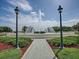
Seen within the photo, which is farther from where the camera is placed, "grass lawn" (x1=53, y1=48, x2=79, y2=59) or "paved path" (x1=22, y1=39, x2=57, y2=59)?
"paved path" (x1=22, y1=39, x2=57, y2=59)

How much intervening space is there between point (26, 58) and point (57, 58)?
Result: 260 centimetres

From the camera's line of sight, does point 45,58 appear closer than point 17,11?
Yes

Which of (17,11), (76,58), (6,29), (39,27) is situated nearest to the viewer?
(76,58)

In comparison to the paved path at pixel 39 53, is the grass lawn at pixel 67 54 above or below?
above

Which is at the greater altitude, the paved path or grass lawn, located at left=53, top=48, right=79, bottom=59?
grass lawn, located at left=53, top=48, right=79, bottom=59

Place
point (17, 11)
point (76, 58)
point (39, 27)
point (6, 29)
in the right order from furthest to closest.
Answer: point (6, 29), point (39, 27), point (17, 11), point (76, 58)

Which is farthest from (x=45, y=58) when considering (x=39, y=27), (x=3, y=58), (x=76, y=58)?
(x=39, y=27)

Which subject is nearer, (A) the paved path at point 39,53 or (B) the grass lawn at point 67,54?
(B) the grass lawn at point 67,54

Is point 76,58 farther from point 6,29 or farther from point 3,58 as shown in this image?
point 6,29

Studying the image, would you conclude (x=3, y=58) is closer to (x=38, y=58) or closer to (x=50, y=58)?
(x=38, y=58)

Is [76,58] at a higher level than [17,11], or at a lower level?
lower

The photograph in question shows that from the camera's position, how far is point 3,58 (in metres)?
12.1

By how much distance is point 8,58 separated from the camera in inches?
478

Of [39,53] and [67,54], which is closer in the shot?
Result: [67,54]
